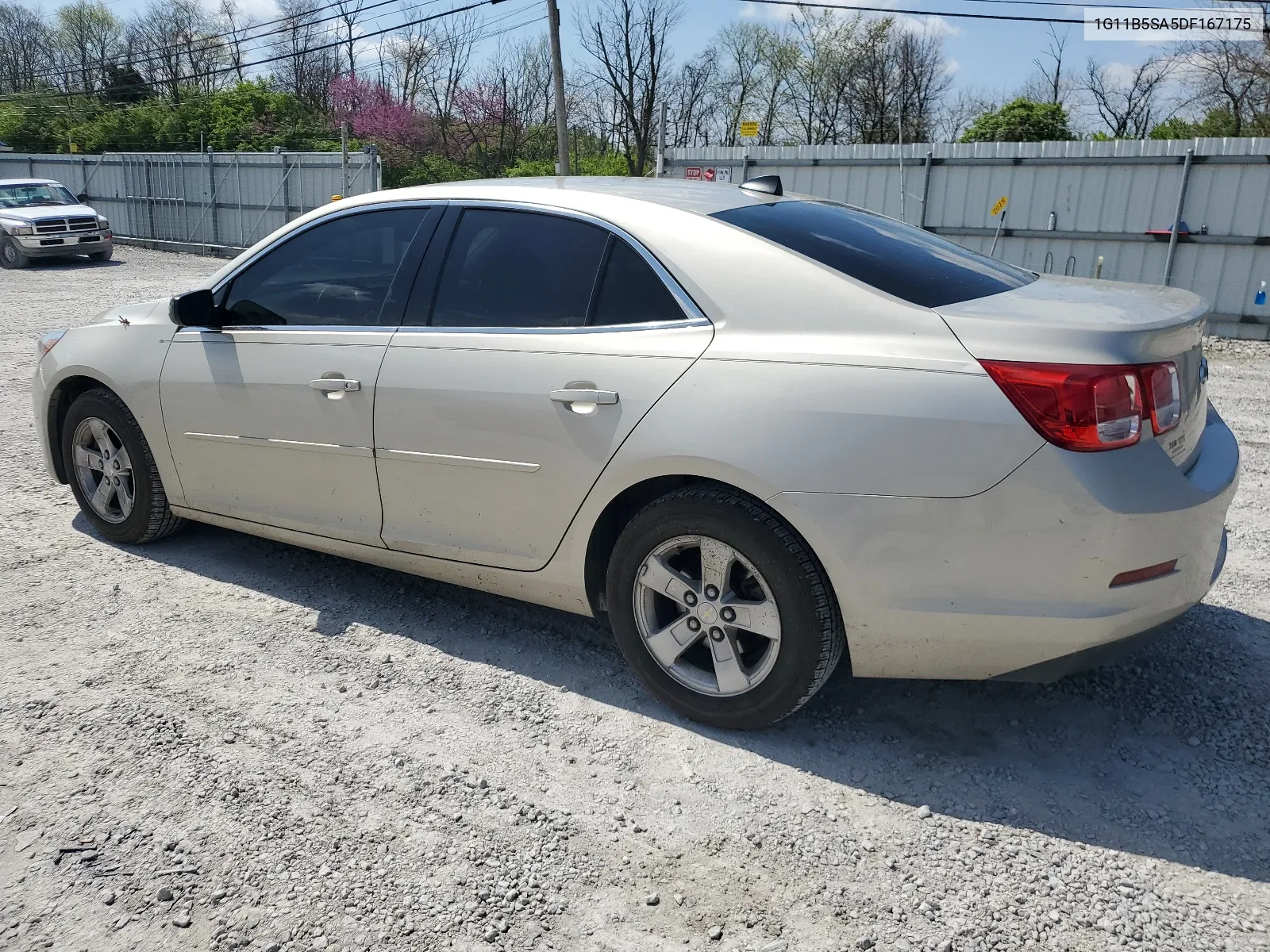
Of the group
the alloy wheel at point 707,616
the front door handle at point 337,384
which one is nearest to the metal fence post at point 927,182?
the front door handle at point 337,384

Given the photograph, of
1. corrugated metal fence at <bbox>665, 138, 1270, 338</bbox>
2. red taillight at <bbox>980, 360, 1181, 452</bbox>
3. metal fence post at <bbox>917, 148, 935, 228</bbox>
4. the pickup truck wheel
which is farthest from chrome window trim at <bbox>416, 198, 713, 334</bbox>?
the pickup truck wheel

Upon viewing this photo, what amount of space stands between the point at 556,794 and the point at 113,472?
117 inches

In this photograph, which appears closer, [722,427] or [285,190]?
[722,427]

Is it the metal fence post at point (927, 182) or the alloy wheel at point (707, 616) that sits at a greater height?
the metal fence post at point (927, 182)

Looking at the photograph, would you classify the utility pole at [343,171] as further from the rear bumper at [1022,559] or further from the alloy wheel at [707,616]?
the rear bumper at [1022,559]

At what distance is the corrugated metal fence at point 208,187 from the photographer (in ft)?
72.5

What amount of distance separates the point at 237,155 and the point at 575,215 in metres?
23.1

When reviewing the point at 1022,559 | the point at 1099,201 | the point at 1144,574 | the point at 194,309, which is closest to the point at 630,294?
the point at 1022,559

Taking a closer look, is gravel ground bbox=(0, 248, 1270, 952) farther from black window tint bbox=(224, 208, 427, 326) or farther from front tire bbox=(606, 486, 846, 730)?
black window tint bbox=(224, 208, 427, 326)

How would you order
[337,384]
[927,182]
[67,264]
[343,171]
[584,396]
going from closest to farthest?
[584,396]
[337,384]
[927,182]
[343,171]
[67,264]

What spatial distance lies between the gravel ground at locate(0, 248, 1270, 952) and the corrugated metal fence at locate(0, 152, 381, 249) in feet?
60.8

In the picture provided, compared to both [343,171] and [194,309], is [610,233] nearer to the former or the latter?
[194,309]

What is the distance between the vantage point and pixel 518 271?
11.6 ft

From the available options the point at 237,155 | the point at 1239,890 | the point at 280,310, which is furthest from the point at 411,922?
the point at 237,155
